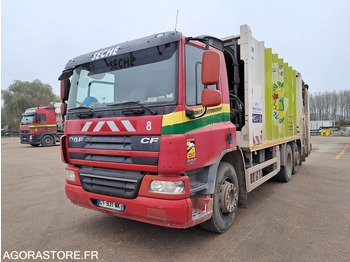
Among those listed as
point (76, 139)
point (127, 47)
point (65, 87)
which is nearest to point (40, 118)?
point (65, 87)

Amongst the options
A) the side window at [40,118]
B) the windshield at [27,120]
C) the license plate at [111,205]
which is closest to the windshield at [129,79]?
the license plate at [111,205]

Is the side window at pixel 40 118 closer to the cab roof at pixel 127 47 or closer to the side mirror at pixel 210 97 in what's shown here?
the cab roof at pixel 127 47

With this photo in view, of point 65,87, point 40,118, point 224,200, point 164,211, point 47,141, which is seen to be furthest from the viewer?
point 47,141

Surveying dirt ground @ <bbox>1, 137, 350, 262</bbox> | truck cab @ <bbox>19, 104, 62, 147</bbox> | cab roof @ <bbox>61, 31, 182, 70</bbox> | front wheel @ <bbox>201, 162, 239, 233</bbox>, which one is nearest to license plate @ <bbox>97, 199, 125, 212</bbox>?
dirt ground @ <bbox>1, 137, 350, 262</bbox>

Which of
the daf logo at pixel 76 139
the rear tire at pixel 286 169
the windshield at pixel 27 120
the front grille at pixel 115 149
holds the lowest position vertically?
the rear tire at pixel 286 169

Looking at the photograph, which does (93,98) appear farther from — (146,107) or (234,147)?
(234,147)

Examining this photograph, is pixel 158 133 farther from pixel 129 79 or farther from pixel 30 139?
pixel 30 139

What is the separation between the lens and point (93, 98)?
12.3ft

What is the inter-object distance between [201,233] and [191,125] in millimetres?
1684

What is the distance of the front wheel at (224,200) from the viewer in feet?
11.7

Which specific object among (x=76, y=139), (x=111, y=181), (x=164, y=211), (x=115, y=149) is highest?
(x=76, y=139)

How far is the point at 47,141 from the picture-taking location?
832 inches

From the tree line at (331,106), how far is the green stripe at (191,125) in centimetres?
7289

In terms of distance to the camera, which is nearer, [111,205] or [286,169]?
[111,205]
